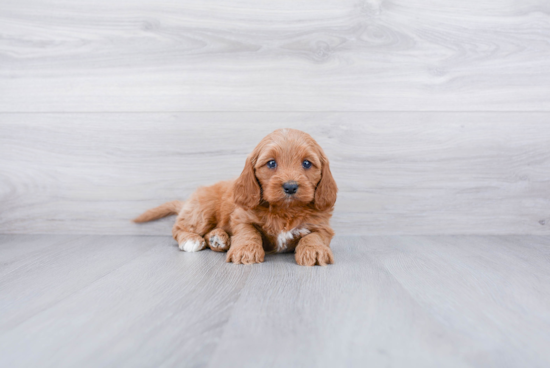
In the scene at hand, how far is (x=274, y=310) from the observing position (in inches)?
38.8

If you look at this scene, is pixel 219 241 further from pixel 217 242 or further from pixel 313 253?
pixel 313 253

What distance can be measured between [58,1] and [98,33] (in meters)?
0.32

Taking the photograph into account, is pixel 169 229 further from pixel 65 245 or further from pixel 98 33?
Answer: pixel 98 33

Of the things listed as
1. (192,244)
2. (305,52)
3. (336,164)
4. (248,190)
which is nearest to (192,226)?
(192,244)

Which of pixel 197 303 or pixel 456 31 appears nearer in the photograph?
pixel 197 303

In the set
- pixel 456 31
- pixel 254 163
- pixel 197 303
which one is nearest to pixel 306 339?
pixel 197 303

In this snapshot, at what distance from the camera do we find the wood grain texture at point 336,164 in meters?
2.10

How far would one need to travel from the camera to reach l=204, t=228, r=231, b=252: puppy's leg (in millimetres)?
1716

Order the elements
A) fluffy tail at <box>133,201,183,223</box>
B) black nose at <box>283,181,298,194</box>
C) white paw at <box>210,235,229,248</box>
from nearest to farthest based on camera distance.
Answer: black nose at <box>283,181,298,194</box> < white paw at <box>210,235,229,248</box> < fluffy tail at <box>133,201,183,223</box>

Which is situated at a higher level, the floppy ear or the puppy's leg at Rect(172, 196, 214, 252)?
the floppy ear

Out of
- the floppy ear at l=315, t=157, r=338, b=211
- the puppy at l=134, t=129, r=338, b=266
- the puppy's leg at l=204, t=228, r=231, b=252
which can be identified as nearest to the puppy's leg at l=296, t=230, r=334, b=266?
the puppy at l=134, t=129, r=338, b=266

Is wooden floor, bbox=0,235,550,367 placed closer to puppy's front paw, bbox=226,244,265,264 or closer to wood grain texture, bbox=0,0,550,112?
puppy's front paw, bbox=226,244,265,264

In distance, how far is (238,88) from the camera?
2.10m

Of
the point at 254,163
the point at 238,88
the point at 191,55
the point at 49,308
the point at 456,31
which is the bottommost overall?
the point at 49,308
